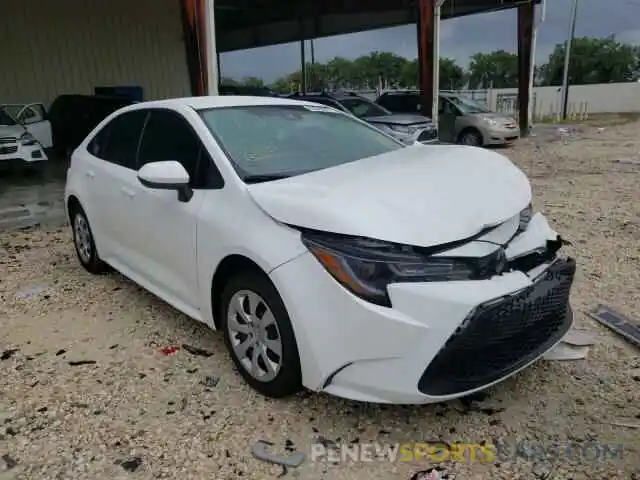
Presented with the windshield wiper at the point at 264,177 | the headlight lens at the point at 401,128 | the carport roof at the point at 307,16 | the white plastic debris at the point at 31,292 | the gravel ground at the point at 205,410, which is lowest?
the gravel ground at the point at 205,410

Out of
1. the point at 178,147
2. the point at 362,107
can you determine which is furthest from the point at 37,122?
the point at 178,147

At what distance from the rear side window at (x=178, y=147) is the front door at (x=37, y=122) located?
29.4ft

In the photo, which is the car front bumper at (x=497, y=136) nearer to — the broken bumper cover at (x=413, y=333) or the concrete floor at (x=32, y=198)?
the concrete floor at (x=32, y=198)

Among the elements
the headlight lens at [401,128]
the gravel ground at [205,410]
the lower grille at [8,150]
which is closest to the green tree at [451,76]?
the headlight lens at [401,128]

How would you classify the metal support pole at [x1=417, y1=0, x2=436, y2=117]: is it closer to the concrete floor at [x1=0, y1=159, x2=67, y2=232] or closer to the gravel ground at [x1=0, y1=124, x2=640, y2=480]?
the concrete floor at [x1=0, y1=159, x2=67, y2=232]

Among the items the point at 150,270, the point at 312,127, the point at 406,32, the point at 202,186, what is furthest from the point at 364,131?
the point at 406,32

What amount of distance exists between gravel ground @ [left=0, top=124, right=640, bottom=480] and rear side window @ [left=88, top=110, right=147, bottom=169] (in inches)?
41.6

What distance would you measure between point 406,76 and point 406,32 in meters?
4.91

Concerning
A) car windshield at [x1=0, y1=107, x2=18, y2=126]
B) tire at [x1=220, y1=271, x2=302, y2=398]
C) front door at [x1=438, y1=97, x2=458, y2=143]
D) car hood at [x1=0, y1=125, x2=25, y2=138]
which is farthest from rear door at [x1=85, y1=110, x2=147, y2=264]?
front door at [x1=438, y1=97, x2=458, y2=143]

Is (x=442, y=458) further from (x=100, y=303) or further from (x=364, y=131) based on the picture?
(x=100, y=303)

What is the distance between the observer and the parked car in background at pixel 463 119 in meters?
14.0

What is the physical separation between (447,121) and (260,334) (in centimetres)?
1315

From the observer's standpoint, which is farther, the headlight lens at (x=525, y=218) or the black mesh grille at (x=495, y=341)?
the headlight lens at (x=525, y=218)

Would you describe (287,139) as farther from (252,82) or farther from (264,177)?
(252,82)
